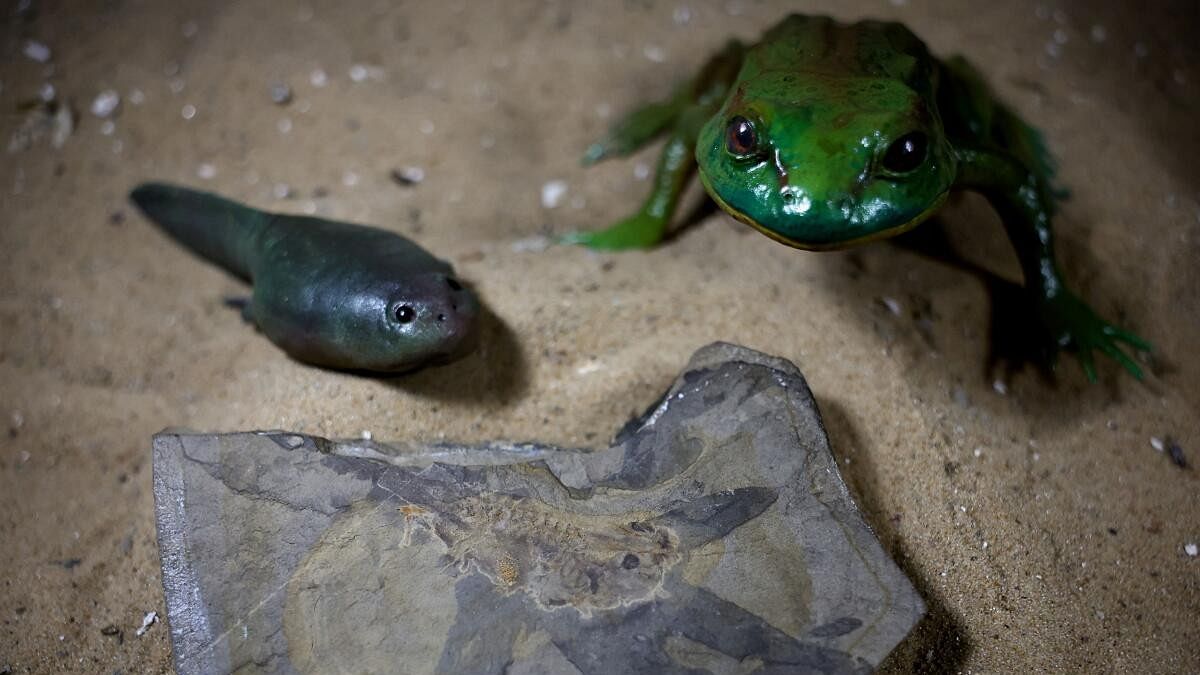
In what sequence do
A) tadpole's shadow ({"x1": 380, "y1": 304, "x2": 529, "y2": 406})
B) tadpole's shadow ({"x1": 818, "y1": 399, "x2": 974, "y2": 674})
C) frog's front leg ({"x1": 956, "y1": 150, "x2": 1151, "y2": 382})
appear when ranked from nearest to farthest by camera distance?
tadpole's shadow ({"x1": 818, "y1": 399, "x2": 974, "y2": 674}) < tadpole's shadow ({"x1": 380, "y1": 304, "x2": 529, "y2": 406}) < frog's front leg ({"x1": 956, "y1": 150, "x2": 1151, "y2": 382})

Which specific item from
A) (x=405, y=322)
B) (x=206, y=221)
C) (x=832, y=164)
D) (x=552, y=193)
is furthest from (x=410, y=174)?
(x=832, y=164)

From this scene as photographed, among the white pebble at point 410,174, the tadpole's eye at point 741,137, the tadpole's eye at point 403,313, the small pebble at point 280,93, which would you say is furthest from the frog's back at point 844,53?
the small pebble at point 280,93

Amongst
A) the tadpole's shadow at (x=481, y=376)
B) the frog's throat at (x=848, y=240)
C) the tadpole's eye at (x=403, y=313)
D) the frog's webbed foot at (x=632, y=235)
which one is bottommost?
the tadpole's shadow at (x=481, y=376)

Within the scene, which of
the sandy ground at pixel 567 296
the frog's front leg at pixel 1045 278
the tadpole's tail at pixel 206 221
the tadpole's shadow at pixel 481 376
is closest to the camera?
the sandy ground at pixel 567 296

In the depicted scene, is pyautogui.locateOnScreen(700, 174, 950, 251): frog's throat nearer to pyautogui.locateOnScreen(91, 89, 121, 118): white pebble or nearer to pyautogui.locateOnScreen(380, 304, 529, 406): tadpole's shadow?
pyautogui.locateOnScreen(380, 304, 529, 406): tadpole's shadow

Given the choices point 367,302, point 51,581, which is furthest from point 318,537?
point 51,581

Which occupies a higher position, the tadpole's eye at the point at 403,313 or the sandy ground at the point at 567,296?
the tadpole's eye at the point at 403,313

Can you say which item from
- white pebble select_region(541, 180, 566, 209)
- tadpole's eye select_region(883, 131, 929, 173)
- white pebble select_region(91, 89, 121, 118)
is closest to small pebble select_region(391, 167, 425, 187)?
white pebble select_region(541, 180, 566, 209)

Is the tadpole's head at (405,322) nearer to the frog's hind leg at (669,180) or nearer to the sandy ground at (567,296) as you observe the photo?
the sandy ground at (567,296)
